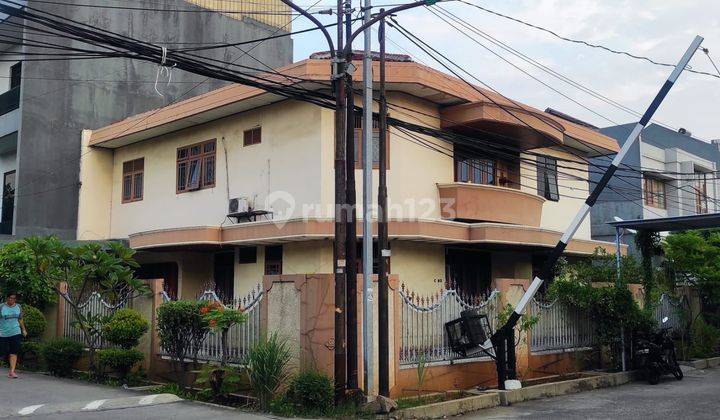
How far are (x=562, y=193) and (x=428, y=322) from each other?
10902 millimetres

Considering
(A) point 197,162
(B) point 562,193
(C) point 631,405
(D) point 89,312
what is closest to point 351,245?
(C) point 631,405

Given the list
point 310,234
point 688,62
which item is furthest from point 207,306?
point 688,62

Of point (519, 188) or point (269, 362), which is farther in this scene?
point (519, 188)

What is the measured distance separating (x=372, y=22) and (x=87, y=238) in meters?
14.4

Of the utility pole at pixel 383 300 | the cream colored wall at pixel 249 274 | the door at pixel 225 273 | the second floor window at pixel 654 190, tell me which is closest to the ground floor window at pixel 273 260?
the cream colored wall at pixel 249 274

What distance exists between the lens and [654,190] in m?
28.7

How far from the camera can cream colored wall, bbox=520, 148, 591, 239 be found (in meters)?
20.1

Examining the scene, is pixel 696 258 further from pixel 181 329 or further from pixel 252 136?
pixel 181 329

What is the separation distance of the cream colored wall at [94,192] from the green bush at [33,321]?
6007mm

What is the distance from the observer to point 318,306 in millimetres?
10891

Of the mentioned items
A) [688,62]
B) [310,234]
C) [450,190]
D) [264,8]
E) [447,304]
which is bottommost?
[447,304]

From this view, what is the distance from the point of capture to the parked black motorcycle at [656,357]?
1415 cm

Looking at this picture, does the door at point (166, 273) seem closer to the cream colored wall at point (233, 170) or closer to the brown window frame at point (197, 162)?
the cream colored wall at point (233, 170)

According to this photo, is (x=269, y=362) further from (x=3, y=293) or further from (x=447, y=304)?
(x=3, y=293)
